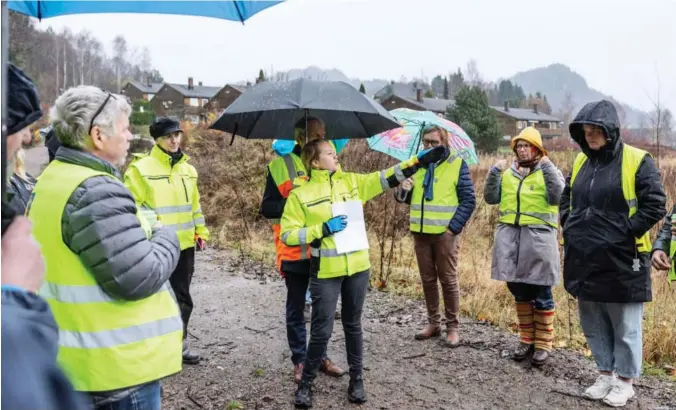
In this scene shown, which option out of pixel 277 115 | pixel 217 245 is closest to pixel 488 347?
pixel 277 115

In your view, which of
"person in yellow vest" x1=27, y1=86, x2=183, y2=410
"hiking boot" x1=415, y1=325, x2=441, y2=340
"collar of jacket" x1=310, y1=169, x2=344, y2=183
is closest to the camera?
"person in yellow vest" x1=27, y1=86, x2=183, y2=410

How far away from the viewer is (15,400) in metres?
0.94

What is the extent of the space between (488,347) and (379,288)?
92.5 inches

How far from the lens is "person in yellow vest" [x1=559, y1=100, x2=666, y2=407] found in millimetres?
3717

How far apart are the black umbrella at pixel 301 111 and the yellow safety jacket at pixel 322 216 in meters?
0.47

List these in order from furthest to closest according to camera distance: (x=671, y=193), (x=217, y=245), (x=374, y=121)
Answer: (x=217, y=245) < (x=671, y=193) < (x=374, y=121)

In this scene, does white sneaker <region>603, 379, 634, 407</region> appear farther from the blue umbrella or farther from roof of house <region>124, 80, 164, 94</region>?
roof of house <region>124, 80, 164, 94</region>

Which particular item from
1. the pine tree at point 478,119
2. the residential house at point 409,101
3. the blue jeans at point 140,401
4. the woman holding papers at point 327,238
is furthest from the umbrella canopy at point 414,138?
the residential house at point 409,101

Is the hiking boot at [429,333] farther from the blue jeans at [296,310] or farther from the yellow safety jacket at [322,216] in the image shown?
the yellow safety jacket at [322,216]

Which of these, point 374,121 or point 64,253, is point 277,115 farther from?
point 64,253

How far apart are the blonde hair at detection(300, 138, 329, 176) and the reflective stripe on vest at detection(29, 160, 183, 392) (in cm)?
184

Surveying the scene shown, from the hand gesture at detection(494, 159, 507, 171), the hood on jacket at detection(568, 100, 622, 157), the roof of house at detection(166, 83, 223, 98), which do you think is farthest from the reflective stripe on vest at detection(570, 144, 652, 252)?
the roof of house at detection(166, 83, 223, 98)

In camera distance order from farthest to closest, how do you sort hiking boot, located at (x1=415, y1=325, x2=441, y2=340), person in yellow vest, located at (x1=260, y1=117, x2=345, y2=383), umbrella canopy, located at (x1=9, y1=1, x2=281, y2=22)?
1. hiking boot, located at (x1=415, y1=325, x2=441, y2=340)
2. person in yellow vest, located at (x1=260, y1=117, x2=345, y2=383)
3. umbrella canopy, located at (x1=9, y1=1, x2=281, y2=22)

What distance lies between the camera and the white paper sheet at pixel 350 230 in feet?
11.7
